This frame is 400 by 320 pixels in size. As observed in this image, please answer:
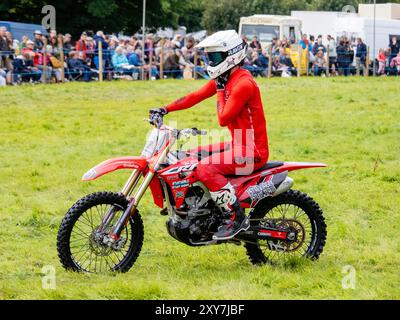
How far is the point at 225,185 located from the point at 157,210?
3.27m

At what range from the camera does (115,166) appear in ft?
22.9

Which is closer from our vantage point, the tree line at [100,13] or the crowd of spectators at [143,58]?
the crowd of spectators at [143,58]

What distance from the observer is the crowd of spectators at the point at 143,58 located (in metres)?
23.8

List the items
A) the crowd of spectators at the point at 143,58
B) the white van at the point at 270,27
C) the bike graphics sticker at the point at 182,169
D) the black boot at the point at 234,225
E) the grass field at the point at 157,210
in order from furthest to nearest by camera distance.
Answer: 1. the white van at the point at 270,27
2. the crowd of spectators at the point at 143,58
3. the black boot at the point at 234,225
4. the bike graphics sticker at the point at 182,169
5. the grass field at the point at 157,210


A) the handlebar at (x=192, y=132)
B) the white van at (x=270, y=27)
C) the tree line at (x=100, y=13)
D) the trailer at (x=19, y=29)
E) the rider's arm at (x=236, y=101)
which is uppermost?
the tree line at (x=100, y=13)

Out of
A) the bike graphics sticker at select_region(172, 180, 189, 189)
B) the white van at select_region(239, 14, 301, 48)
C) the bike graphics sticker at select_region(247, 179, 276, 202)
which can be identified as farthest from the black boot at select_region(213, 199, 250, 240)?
the white van at select_region(239, 14, 301, 48)

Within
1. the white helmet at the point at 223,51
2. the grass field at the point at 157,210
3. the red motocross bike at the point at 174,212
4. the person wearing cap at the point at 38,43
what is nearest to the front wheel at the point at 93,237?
the red motocross bike at the point at 174,212

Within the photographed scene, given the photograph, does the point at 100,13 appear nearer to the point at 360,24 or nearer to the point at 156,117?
the point at 360,24

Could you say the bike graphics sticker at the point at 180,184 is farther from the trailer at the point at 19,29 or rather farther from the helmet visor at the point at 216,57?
the trailer at the point at 19,29

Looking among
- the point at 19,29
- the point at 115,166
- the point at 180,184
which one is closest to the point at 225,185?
the point at 180,184

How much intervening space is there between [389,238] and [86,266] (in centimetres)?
329

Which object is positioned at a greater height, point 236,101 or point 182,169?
point 236,101

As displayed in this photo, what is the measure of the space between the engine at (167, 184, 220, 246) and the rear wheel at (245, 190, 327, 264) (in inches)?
17.2

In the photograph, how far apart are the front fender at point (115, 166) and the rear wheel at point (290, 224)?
1.18 m
